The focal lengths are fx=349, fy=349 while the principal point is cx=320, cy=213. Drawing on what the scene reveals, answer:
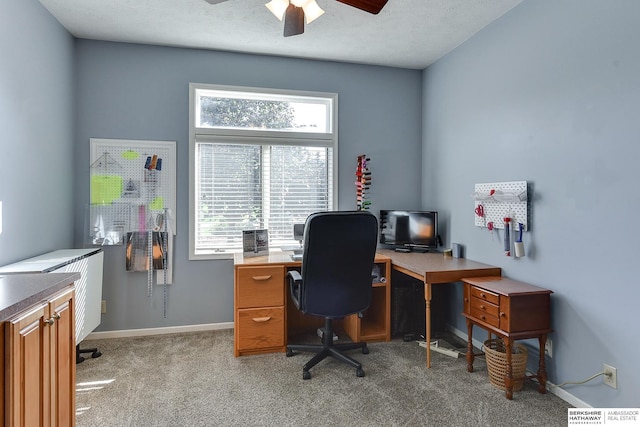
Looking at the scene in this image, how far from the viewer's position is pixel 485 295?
230 cm

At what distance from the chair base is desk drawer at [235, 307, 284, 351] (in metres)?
0.16

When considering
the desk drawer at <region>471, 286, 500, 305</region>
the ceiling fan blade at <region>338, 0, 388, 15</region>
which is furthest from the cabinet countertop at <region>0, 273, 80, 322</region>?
the desk drawer at <region>471, 286, 500, 305</region>

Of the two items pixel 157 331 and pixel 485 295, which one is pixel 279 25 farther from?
pixel 157 331

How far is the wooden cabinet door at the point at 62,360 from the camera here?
1.47 m

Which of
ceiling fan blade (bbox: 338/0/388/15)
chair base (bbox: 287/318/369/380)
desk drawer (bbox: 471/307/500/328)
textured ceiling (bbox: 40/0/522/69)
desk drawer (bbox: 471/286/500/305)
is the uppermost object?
textured ceiling (bbox: 40/0/522/69)

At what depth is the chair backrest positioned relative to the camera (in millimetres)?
2284

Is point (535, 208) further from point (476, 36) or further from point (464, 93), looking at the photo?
point (476, 36)

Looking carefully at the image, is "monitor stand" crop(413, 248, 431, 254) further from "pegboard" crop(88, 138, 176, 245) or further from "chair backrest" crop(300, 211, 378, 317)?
"pegboard" crop(88, 138, 176, 245)

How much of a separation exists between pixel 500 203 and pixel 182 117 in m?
2.84

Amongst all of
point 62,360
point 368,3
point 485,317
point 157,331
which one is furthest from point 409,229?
point 62,360

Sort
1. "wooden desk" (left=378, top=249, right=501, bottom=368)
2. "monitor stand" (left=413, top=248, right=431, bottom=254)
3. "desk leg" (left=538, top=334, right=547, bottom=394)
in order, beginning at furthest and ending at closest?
1. "monitor stand" (left=413, top=248, right=431, bottom=254)
2. "wooden desk" (left=378, top=249, right=501, bottom=368)
3. "desk leg" (left=538, top=334, right=547, bottom=394)


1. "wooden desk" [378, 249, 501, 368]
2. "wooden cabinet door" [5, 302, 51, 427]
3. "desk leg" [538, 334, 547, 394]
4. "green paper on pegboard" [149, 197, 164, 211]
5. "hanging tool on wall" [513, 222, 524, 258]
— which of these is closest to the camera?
"wooden cabinet door" [5, 302, 51, 427]

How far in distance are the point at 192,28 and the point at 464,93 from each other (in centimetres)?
239

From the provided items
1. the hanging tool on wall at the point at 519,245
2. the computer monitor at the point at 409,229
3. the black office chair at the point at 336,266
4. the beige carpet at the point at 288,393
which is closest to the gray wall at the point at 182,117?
the computer monitor at the point at 409,229
